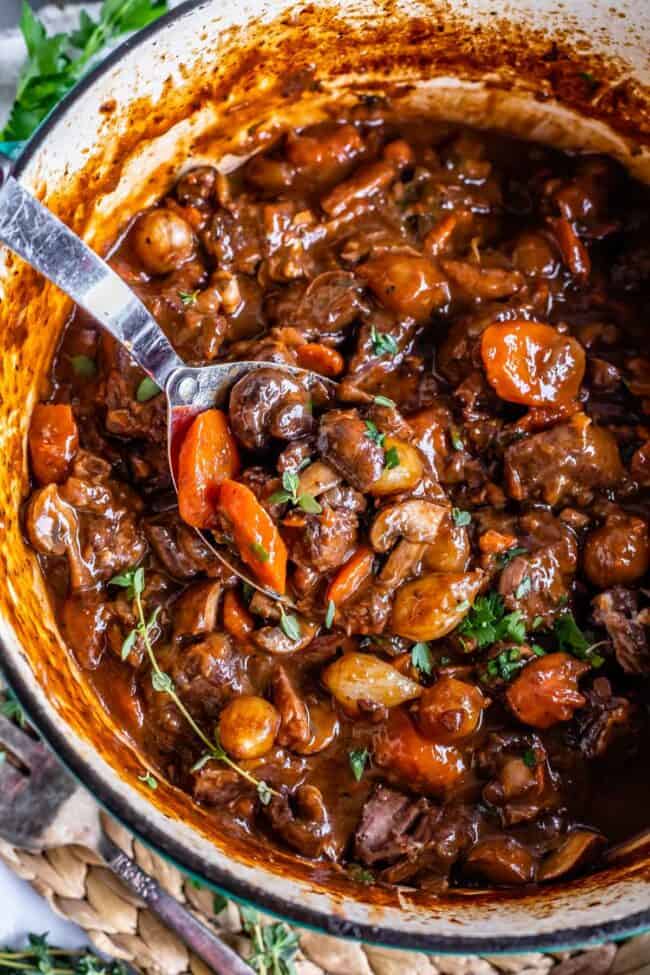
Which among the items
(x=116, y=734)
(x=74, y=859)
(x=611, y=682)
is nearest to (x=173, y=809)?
(x=116, y=734)

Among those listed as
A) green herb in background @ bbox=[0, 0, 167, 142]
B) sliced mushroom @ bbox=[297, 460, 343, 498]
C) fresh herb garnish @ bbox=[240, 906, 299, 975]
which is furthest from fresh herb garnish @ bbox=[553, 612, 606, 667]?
green herb in background @ bbox=[0, 0, 167, 142]

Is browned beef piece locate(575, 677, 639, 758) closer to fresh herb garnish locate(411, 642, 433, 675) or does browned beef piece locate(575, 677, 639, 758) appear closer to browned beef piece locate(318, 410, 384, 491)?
fresh herb garnish locate(411, 642, 433, 675)

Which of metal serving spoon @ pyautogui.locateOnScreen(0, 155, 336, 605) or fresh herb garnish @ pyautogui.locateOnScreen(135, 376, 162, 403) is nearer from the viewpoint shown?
metal serving spoon @ pyautogui.locateOnScreen(0, 155, 336, 605)

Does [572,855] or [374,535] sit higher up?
[374,535]

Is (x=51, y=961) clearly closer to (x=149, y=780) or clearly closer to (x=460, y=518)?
(x=149, y=780)

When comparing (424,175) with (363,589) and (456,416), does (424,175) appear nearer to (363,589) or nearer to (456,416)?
(456,416)

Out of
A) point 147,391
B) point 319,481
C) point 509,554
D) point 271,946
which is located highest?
point 147,391

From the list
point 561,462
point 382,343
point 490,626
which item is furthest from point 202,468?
point 561,462
